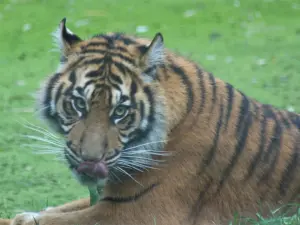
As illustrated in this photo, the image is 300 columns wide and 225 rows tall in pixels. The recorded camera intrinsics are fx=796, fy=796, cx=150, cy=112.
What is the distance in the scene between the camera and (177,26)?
11.0 meters

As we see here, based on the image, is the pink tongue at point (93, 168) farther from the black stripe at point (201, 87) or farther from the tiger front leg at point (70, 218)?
the black stripe at point (201, 87)

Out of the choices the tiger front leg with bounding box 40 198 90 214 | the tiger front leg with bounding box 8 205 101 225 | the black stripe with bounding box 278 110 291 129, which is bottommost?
the tiger front leg with bounding box 40 198 90 214

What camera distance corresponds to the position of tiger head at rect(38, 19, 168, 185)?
3717 millimetres

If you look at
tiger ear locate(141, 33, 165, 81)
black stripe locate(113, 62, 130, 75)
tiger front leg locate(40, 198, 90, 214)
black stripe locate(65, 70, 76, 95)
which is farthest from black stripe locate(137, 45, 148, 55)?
tiger front leg locate(40, 198, 90, 214)

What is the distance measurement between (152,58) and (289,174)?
98 cm

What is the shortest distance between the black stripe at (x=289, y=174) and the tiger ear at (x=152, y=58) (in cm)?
89

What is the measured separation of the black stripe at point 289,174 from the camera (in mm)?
4160

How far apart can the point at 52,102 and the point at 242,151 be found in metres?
1.01

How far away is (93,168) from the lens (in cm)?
368

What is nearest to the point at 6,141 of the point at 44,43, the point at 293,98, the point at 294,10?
the point at 293,98

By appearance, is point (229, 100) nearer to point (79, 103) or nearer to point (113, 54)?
point (113, 54)

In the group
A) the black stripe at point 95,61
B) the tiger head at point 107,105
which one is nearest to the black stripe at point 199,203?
the tiger head at point 107,105

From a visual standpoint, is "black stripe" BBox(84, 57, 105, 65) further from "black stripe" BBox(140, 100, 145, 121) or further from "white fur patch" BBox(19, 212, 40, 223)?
"white fur patch" BBox(19, 212, 40, 223)

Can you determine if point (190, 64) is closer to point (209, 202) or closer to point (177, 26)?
point (209, 202)
